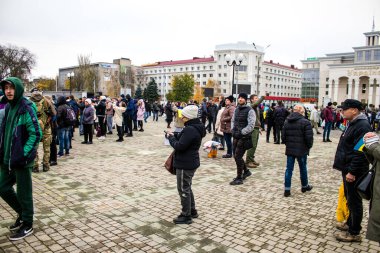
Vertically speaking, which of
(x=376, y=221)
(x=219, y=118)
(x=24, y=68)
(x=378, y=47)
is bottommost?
(x=376, y=221)

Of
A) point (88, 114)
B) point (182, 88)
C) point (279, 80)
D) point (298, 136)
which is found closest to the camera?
point (298, 136)

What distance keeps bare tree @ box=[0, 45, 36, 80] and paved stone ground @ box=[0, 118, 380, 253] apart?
194 ft

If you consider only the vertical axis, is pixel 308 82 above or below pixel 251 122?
above

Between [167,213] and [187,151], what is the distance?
4.35ft

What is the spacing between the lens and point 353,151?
4188 millimetres

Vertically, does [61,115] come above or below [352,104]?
below

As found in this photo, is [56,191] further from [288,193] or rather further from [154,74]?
[154,74]

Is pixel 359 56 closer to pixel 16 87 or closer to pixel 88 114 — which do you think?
pixel 88 114

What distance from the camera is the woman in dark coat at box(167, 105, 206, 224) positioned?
180 inches

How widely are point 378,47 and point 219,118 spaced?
2979 inches

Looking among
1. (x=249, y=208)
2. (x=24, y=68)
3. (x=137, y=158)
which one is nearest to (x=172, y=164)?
(x=249, y=208)

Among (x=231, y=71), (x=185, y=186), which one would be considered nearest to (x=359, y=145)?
(x=185, y=186)

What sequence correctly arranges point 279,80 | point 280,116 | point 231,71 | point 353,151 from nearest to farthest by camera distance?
point 353,151 → point 280,116 → point 231,71 → point 279,80

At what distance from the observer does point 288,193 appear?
6301mm
